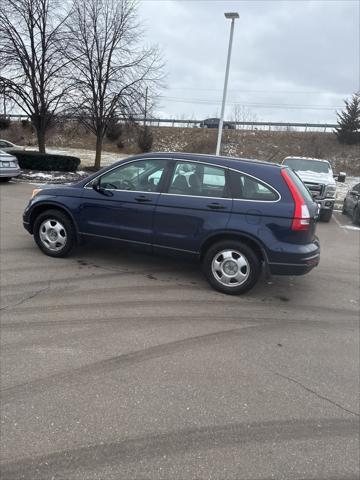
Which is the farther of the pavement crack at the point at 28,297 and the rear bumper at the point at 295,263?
the rear bumper at the point at 295,263

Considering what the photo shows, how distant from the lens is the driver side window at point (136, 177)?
532cm

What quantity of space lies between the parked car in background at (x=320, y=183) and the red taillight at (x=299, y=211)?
776cm

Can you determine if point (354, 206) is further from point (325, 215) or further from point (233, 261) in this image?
point (233, 261)

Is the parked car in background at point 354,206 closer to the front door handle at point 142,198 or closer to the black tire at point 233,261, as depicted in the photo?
the black tire at point 233,261

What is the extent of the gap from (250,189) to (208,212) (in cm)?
58

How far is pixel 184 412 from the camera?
2.80 m

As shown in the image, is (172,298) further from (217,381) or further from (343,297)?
(343,297)

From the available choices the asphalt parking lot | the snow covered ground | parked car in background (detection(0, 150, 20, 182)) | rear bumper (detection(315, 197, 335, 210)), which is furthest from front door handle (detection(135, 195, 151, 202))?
the snow covered ground

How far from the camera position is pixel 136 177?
5.45 meters

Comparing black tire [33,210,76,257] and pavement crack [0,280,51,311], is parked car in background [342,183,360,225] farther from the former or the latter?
pavement crack [0,280,51,311]

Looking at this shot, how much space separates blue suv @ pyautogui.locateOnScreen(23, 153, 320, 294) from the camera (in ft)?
15.7

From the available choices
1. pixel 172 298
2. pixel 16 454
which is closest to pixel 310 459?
pixel 16 454

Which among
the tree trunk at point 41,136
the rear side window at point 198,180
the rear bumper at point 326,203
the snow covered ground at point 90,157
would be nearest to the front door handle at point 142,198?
the rear side window at point 198,180

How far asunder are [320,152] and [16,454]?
38.3 meters
